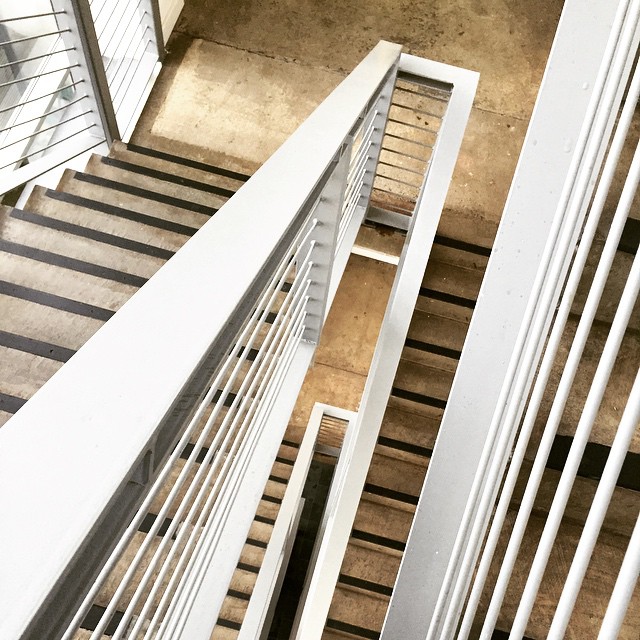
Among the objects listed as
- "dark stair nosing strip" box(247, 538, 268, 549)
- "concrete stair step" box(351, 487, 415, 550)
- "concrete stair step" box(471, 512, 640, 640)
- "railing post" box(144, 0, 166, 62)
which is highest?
"railing post" box(144, 0, 166, 62)

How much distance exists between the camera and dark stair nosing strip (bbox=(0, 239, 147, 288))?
3.04 meters

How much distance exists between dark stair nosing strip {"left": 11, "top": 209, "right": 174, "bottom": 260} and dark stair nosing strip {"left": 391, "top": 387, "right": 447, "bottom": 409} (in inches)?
53.5

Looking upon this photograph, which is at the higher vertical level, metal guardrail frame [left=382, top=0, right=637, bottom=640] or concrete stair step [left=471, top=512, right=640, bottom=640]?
metal guardrail frame [left=382, top=0, right=637, bottom=640]

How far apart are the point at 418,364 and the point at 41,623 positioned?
10.9 ft

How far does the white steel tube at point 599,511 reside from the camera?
730mm

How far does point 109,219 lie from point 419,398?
1.90m

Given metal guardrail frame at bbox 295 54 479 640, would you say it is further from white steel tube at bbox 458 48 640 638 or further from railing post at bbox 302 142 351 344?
white steel tube at bbox 458 48 640 638

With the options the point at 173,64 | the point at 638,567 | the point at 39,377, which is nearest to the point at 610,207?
the point at 638,567

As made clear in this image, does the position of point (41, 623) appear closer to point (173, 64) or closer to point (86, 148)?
point (86, 148)

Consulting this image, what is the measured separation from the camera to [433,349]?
363 centimetres

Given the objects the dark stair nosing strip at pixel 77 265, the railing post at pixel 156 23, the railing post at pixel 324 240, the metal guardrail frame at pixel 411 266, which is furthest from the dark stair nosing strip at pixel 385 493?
the railing post at pixel 156 23

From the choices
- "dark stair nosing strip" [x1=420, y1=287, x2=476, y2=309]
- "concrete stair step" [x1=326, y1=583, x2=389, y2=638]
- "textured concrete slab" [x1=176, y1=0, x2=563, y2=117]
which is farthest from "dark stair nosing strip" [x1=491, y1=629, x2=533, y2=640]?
"textured concrete slab" [x1=176, y1=0, x2=563, y2=117]

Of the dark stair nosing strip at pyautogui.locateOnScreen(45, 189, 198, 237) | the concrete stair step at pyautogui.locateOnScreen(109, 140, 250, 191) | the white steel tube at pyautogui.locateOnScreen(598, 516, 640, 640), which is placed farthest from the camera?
the concrete stair step at pyautogui.locateOnScreen(109, 140, 250, 191)

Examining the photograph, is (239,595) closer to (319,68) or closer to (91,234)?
(91,234)
